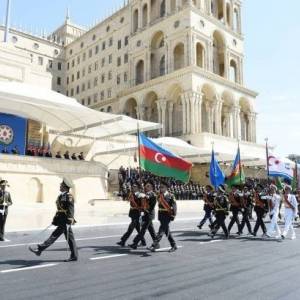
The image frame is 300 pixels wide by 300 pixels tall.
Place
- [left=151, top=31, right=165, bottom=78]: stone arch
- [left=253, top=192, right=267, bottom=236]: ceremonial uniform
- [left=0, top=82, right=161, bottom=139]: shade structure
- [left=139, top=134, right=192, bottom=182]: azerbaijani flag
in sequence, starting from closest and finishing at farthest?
[left=253, top=192, right=267, bottom=236]: ceremonial uniform < [left=139, top=134, right=192, bottom=182]: azerbaijani flag < [left=0, top=82, right=161, bottom=139]: shade structure < [left=151, top=31, right=165, bottom=78]: stone arch

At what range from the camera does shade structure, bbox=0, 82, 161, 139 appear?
24.2 metres

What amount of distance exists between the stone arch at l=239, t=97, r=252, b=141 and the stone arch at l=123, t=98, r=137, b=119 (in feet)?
52.2

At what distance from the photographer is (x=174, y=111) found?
51.0 m

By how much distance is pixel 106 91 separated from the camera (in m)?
64.9

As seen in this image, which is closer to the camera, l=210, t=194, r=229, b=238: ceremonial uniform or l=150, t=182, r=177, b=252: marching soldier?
l=150, t=182, r=177, b=252: marching soldier

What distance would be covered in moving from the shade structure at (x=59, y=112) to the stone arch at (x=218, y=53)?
28.7m

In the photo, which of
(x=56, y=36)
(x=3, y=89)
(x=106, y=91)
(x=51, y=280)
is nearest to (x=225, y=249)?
(x=51, y=280)

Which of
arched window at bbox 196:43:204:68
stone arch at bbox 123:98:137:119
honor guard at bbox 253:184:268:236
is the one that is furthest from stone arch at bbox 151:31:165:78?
honor guard at bbox 253:184:268:236

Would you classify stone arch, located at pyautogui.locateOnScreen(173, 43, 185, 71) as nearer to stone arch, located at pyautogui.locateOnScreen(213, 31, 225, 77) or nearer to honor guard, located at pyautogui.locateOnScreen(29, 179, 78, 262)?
stone arch, located at pyautogui.locateOnScreen(213, 31, 225, 77)

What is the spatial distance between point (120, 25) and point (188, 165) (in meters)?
54.5

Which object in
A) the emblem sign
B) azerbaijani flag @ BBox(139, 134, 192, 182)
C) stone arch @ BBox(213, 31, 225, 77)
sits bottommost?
azerbaijani flag @ BBox(139, 134, 192, 182)

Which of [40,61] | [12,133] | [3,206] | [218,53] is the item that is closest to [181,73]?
[218,53]

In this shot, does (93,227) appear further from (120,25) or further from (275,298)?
(120,25)

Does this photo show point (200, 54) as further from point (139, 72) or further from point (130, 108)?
point (130, 108)
